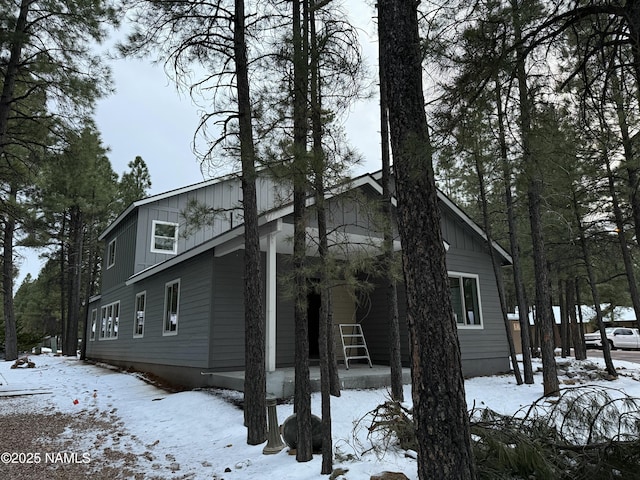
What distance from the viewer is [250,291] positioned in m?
5.70

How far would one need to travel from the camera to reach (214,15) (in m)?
6.07

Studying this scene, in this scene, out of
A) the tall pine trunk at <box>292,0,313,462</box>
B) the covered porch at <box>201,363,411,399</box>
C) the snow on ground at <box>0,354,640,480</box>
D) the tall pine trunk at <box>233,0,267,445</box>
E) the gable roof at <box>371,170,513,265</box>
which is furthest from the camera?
the gable roof at <box>371,170,513,265</box>

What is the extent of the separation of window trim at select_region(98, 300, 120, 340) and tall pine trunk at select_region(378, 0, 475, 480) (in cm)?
1437

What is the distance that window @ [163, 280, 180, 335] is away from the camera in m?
10.4

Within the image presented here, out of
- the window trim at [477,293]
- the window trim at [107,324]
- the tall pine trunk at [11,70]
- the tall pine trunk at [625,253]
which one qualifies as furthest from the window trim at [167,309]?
the tall pine trunk at [625,253]

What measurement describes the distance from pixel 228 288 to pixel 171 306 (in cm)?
260

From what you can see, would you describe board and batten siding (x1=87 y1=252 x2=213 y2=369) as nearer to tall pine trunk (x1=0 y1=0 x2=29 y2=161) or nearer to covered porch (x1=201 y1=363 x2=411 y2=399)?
A: covered porch (x1=201 y1=363 x2=411 y2=399)

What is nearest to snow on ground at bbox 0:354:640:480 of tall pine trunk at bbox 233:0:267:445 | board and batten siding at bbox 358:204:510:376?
tall pine trunk at bbox 233:0:267:445

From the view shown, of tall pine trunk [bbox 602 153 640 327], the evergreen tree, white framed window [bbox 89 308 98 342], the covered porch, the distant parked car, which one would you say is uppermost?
the evergreen tree

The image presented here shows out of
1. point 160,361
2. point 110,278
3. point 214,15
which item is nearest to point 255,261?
point 214,15

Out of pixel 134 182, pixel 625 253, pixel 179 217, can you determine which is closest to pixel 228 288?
pixel 179 217

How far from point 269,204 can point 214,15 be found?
900 cm

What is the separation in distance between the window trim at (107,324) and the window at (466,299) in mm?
11317

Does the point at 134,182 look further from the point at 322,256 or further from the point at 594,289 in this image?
the point at 594,289
